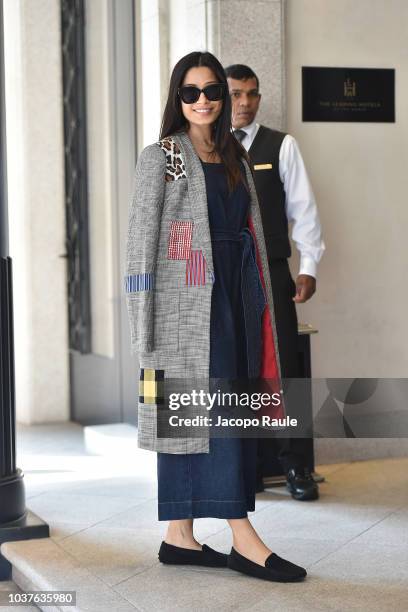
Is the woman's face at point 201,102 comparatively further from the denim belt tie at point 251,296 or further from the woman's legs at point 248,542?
the woman's legs at point 248,542

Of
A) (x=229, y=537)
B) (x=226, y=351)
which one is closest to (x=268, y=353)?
(x=226, y=351)

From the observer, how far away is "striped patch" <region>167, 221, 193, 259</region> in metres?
3.38

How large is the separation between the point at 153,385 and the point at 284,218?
1445mm

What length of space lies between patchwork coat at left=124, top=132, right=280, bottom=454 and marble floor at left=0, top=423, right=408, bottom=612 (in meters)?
0.47

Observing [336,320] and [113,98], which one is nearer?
[336,320]

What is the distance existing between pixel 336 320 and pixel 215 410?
1.91m

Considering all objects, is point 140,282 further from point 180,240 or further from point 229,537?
point 229,537

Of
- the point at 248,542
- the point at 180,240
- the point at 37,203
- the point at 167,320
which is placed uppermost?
the point at 37,203

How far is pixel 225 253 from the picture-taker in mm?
3443

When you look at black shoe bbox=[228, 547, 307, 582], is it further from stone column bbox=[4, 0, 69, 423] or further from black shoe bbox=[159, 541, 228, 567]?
stone column bbox=[4, 0, 69, 423]

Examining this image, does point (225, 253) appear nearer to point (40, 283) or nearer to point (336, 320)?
point (336, 320)

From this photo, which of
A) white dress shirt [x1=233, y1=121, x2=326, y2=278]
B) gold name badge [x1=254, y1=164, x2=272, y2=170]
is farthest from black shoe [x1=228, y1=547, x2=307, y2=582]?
gold name badge [x1=254, y1=164, x2=272, y2=170]

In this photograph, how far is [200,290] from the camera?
11.1 ft

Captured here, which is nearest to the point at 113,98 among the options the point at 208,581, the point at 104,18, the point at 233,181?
the point at 104,18
